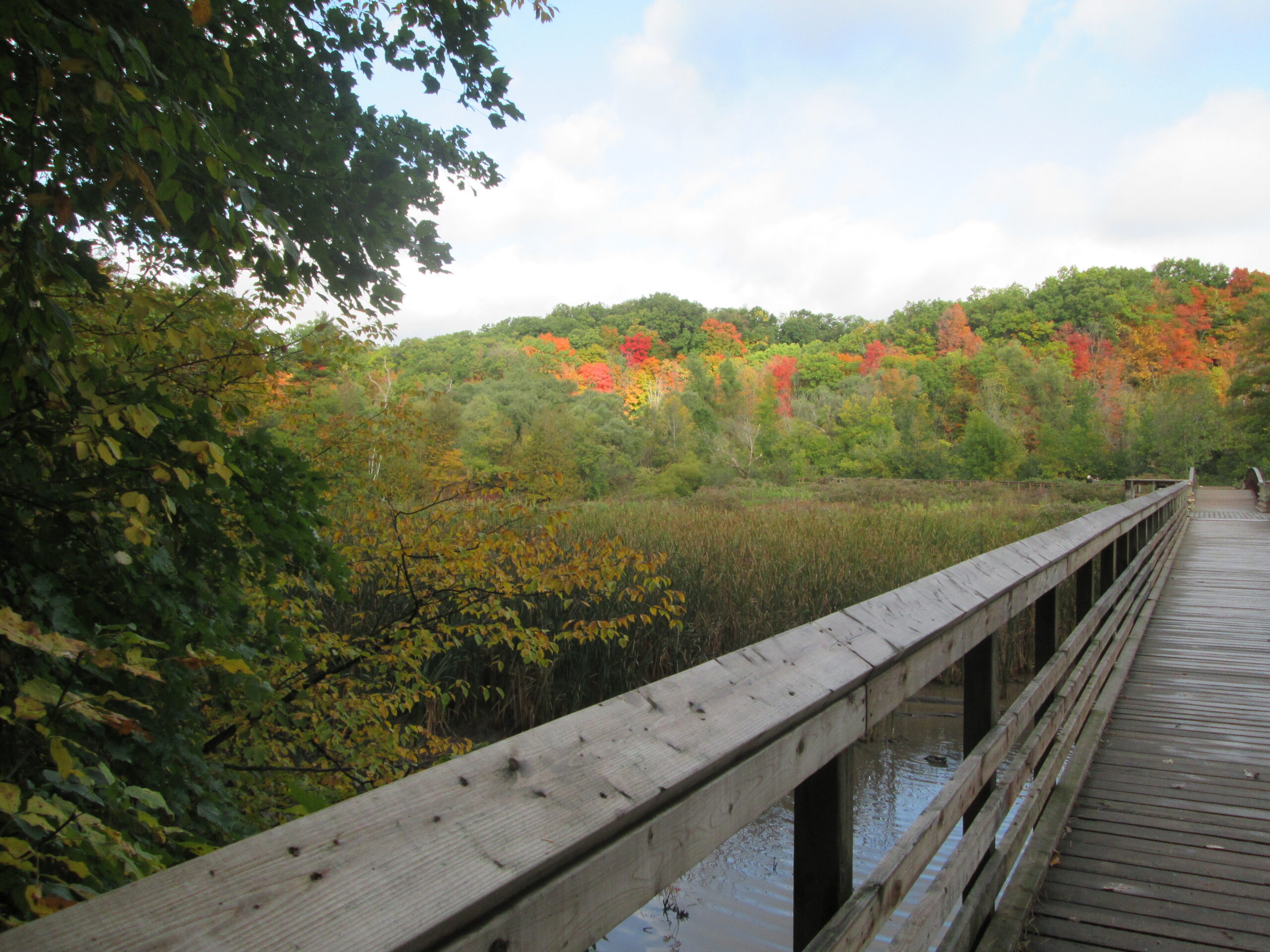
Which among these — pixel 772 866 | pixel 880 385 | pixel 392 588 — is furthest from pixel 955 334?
pixel 392 588

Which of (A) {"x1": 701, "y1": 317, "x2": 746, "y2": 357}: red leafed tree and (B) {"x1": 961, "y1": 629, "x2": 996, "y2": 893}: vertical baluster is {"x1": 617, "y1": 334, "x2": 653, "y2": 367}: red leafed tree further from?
(B) {"x1": 961, "y1": 629, "x2": 996, "y2": 893}: vertical baluster

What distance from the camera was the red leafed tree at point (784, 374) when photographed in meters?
74.1

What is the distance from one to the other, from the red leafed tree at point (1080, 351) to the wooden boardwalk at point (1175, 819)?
67245mm

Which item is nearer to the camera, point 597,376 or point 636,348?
point 597,376

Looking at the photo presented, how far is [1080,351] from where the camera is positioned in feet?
219

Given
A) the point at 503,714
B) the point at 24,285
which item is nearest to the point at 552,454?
the point at 503,714

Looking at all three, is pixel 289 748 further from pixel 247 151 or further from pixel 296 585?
pixel 247 151

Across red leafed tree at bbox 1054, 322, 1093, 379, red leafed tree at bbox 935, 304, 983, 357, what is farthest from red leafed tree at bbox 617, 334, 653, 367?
red leafed tree at bbox 1054, 322, 1093, 379

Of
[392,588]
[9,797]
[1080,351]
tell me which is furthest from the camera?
[1080,351]

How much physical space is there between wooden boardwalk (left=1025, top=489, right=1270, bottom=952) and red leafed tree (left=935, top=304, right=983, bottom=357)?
236 ft

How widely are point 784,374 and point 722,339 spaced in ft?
37.0

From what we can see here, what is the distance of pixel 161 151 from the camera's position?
173 cm

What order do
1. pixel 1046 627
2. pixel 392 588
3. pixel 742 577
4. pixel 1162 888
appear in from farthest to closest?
pixel 742 577 → pixel 392 588 → pixel 1046 627 → pixel 1162 888

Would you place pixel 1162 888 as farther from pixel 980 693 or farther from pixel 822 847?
pixel 822 847
